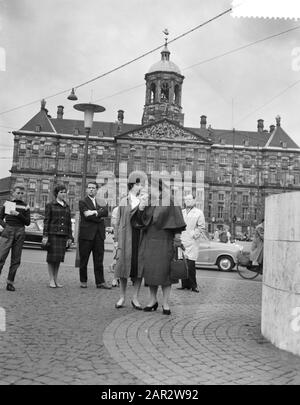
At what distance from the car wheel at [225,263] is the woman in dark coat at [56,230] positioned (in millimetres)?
8370

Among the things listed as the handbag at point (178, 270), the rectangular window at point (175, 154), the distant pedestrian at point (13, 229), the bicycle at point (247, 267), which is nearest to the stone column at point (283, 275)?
the handbag at point (178, 270)

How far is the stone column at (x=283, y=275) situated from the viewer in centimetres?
436

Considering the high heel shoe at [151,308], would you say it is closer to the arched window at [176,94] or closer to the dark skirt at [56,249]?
the dark skirt at [56,249]

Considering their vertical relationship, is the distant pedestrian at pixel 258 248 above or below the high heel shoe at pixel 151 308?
above

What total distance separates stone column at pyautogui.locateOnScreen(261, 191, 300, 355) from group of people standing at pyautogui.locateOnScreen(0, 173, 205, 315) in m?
1.58

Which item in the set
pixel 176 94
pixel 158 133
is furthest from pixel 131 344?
pixel 158 133

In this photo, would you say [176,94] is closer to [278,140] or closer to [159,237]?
[278,140]

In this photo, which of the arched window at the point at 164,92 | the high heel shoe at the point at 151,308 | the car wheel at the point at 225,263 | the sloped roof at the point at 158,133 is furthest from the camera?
the sloped roof at the point at 158,133

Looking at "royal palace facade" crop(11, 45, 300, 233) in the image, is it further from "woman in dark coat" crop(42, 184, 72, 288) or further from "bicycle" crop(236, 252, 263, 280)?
"woman in dark coat" crop(42, 184, 72, 288)

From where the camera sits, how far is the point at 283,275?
452cm

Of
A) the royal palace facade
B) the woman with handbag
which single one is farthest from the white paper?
the royal palace facade

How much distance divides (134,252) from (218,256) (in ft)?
31.1

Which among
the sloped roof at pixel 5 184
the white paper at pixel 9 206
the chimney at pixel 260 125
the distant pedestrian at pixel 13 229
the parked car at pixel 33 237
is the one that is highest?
the chimney at pixel 260 125
